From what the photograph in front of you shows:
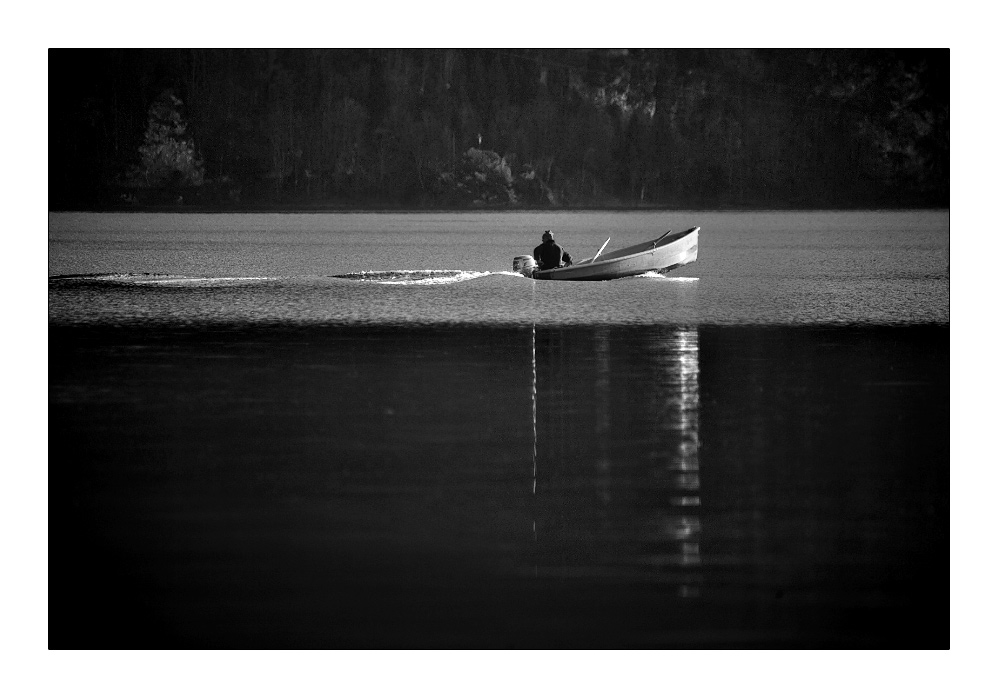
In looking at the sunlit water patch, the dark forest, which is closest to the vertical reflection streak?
the dark forest

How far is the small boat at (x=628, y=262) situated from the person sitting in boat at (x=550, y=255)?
0.31ft

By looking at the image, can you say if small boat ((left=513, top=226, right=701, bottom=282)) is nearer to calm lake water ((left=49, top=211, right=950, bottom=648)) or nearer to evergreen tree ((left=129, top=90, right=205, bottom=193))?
calm lake water ((left=49, top=211, right=950, bottom=648))

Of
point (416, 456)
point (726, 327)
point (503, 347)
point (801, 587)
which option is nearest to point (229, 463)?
point (416, 456)

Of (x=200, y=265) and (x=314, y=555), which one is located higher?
(x=200, y=265)

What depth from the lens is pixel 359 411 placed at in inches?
279

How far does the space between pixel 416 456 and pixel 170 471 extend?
1028mm

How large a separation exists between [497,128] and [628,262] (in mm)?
2476

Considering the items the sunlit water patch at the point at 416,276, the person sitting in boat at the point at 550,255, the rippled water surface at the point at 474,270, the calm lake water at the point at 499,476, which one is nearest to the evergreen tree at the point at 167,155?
the rippled water surface at the point at 474,270

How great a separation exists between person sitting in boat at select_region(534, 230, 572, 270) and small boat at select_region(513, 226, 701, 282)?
94 millimetres

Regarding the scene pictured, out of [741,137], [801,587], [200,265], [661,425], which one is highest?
[741,137]

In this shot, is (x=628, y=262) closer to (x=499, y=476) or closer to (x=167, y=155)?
(x=167, y=155)

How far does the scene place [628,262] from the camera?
14.0 metres

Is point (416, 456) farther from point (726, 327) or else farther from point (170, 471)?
point (726, 327)

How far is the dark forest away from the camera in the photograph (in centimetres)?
987
